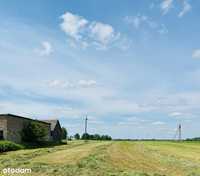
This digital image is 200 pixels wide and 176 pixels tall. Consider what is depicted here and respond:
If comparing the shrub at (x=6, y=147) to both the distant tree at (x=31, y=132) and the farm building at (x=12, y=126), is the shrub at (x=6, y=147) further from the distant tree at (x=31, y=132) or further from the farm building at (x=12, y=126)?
the distant tree at (x=31, y=132)

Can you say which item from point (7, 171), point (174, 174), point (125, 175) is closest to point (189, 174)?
point (174, 174)

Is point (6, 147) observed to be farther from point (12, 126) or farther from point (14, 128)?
point (14, 128)

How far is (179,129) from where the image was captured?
118 meters

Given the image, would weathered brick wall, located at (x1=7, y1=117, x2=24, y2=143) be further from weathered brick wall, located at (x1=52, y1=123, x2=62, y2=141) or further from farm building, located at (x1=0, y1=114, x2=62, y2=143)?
weathered brick wall, located at (x1=52, y1=123, x2=62, y2=141)

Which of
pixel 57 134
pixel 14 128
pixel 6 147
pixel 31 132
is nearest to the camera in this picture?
pixel 6 147

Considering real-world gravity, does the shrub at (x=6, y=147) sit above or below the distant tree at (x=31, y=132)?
below

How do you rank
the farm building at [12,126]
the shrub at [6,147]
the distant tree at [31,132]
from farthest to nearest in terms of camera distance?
the distant tree at [31,132]
the farm building at [12,126]
the shrub at [6,147]

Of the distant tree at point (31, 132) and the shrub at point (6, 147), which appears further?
the distant tree at point (31, 132)

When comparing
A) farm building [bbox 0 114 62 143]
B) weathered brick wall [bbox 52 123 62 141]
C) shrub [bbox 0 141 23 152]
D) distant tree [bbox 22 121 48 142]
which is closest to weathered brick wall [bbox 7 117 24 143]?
farm building [bbox 0 114 62 143]

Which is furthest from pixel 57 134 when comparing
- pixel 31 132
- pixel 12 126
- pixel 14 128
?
pixel 12 126

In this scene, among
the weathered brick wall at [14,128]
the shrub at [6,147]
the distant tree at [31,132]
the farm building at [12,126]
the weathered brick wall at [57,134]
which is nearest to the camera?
the shrub at [6,147]

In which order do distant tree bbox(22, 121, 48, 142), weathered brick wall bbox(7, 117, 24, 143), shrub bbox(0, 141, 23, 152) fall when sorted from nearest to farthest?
shrub bbox(0, 141, 23, 152)
weathered brick wall bbox(7, 117, 24, 143)
distant tree bbox(22, 121, 48, 142)

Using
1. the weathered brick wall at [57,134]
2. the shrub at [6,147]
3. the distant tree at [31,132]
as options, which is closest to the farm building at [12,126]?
the distant tree at [31,132]

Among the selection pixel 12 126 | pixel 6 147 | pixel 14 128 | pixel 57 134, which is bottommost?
pixel 6 147
